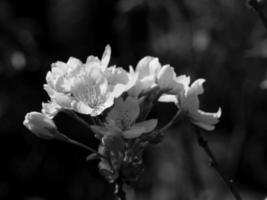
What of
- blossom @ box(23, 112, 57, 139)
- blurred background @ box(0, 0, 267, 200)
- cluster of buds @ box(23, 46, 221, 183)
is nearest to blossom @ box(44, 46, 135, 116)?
cluster of buds @ box(23, 46, 221, 183)

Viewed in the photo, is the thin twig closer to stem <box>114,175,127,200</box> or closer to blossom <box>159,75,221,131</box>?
blossom <box>159,75,221,131</box>

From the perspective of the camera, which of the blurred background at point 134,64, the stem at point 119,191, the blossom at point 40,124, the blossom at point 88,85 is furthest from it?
the blurred background at point 134,64

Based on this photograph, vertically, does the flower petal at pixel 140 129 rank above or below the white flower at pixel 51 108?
below

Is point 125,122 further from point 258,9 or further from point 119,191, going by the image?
point 258,9

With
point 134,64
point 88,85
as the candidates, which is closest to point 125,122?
point 88,85

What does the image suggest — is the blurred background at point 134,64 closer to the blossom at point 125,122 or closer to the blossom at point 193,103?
the blossom at point 193,103

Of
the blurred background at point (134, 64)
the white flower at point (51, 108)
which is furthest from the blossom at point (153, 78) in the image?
the blurred background at point (134, 64)
